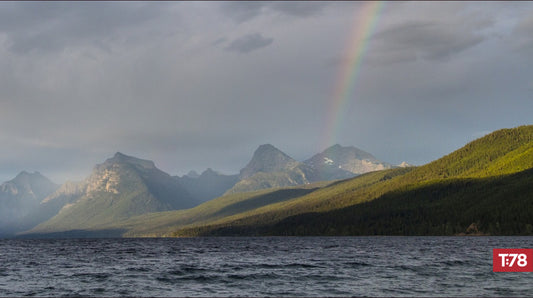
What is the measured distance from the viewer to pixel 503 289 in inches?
2389

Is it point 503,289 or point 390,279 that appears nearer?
point 503,289

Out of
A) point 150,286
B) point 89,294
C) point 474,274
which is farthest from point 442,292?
point 89,294

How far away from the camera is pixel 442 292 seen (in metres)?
59.3

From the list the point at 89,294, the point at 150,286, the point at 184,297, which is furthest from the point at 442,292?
the point at 89,294

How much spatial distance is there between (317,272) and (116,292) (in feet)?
113

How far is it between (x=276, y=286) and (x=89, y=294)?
2381 cm

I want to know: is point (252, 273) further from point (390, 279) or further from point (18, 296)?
point (18, 296)

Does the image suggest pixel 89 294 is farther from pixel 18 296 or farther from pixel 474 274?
pixel 474 274

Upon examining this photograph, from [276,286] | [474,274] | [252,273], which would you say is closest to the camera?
[276,286]

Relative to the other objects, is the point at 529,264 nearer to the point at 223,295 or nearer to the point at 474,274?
the point at 474,274

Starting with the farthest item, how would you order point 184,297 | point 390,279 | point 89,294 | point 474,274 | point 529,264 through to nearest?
1. point 529,264
2. point 474,274
3. point 390,279
4. point 89,294
5. point 184,297

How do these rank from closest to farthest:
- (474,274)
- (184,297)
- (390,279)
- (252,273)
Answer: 1. (184,297)
2. (390,279)
3. (474,274)
4. (252,273)

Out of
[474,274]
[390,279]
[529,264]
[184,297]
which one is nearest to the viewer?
[184,297]

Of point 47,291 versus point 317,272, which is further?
point 317,272
